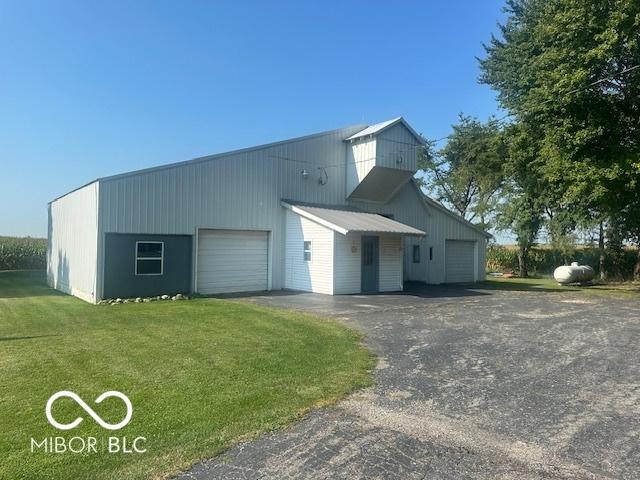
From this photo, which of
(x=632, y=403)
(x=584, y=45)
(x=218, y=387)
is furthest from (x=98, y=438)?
(x=584, y=45)

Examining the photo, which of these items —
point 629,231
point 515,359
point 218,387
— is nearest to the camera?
point 218,387

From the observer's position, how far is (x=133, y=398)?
5.01m

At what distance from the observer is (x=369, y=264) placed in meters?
17.5

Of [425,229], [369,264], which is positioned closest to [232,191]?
[369,264]

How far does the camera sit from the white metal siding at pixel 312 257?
16375 mm

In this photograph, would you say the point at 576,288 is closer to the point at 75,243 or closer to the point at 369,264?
the point at 369,264

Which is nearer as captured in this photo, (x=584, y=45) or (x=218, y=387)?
(x=218, y=387)

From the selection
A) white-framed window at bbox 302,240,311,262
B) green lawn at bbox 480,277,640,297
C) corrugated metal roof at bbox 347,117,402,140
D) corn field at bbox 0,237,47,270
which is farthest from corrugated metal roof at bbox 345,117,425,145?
corn field at bbox 0,237,47,270

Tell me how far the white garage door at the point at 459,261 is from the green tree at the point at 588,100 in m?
5.66

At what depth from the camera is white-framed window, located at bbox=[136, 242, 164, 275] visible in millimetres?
14675

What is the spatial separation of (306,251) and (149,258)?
5.59m

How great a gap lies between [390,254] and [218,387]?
1337 centimetres

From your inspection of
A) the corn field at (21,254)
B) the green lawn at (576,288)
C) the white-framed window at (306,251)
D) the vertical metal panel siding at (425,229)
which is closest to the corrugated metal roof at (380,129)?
the vertical metal panel siding at (425,229)

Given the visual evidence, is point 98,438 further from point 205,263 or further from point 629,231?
point 629,231
